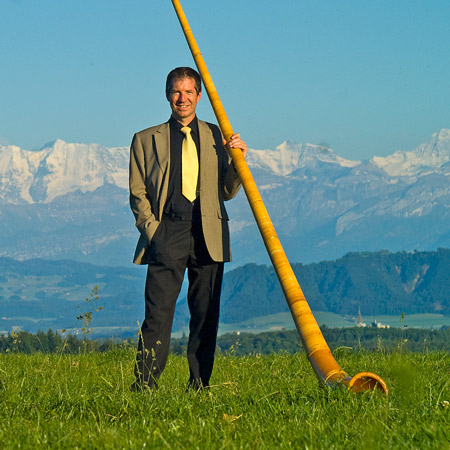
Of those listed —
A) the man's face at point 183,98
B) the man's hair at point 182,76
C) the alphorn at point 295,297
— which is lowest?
the alphorn at point 295,297

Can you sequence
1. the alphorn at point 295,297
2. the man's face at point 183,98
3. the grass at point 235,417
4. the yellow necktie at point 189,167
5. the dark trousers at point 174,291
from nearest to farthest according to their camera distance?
the grass at point 235,417 → the alphorn at point 295,297 → the dark trousers at point 174,291 → the yellow necktie at point 189,167 → the man's face at point 183,98

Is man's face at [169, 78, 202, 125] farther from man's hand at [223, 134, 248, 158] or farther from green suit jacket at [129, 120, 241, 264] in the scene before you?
man's hand at [223, 134, 248, 158]

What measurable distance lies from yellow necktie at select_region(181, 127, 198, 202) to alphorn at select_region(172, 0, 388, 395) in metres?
0.35

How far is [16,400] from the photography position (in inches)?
222

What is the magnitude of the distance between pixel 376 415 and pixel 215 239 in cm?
266

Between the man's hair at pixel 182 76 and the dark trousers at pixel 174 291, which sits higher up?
the man's hair at pixel 182 76

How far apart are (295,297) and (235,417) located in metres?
1.39

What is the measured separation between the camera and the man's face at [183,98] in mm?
7004

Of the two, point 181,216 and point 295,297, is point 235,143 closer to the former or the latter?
point 181,216

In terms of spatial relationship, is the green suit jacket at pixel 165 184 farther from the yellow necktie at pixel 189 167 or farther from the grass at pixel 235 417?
the grass at pixel 235 417

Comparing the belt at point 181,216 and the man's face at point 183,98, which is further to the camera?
the man's face at point 183,98

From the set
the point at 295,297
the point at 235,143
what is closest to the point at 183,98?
the point at 235,143

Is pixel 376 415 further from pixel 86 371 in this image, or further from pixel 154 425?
pixel 86 371

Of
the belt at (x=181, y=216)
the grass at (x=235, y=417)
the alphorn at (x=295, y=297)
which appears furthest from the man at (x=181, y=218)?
the grass at (x=235, y=417)
